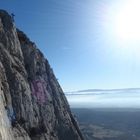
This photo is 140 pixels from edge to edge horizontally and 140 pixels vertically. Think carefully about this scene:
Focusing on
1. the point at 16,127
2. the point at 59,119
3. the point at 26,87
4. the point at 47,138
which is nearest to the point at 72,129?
the point at 59,119

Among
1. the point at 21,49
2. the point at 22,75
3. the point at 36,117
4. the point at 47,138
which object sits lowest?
the point at 47,138

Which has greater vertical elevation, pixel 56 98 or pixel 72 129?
pixel 56 98

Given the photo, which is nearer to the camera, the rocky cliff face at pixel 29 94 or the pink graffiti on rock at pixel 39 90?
the rocky cliff face at pixel 29 94

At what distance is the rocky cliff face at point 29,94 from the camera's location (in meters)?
33.4

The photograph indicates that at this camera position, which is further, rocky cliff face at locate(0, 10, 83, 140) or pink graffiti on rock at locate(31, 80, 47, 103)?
pink graffiti on rock at locate(31, 80, 47, 103)

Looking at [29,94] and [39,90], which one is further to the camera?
[39,90]

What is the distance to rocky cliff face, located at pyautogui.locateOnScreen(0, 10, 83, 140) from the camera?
33438 millimetres

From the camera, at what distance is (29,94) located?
38062 millimetres

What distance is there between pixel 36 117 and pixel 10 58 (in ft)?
26.6

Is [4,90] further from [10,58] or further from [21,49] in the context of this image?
[21,49]

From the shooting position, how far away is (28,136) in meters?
34.6

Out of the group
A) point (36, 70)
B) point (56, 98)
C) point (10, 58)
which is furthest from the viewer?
point (56, 98)

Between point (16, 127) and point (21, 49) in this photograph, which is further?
point (21, 49)

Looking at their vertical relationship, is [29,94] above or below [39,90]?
below
